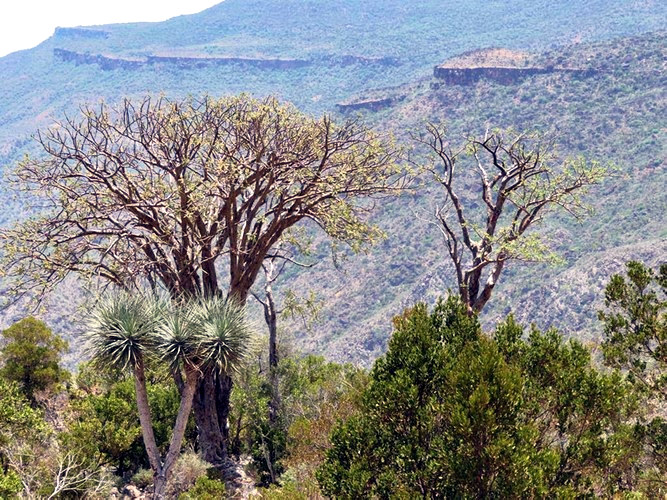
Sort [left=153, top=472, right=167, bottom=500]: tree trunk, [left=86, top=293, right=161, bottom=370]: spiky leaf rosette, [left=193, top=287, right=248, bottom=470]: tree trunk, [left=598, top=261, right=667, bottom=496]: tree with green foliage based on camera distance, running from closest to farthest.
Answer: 1. [left=598, top=261, right=667, bottom=496]: tree with green foliage
2. [left=86, top=293, right=161, bottom=370]: spiky leaf rosette
3. [left=153, top=472, right=167, bottom=500]: tree trunk
4. [left=193, top=287, right=248, bottom=470]: tree trunk

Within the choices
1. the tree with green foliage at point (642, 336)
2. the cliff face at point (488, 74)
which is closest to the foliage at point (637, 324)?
the tree with green foliage at point (642, 336)

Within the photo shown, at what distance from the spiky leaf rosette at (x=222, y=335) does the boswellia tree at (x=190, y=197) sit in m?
1.65

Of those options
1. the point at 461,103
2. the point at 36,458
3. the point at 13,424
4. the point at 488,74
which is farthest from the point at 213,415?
the point at 488,74

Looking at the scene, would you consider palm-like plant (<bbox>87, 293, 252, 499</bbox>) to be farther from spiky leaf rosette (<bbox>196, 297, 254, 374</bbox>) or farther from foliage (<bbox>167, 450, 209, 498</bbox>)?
foliage (<bbox>167, 450, 209, 498</bbox>)

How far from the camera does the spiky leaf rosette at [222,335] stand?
12.7 m

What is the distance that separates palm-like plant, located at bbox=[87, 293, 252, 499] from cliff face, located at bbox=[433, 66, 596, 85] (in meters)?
78.9

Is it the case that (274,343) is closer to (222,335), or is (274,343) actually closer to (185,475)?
(185,475)

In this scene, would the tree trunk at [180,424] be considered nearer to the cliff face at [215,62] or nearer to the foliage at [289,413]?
the foliage at [289,413]

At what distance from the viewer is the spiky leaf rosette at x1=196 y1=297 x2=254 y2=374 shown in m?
12.7

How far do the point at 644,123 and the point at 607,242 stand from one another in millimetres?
21557

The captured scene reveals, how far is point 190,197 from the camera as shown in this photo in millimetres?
13969

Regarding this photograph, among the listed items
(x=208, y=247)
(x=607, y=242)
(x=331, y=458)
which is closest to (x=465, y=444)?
(x=331, y=458)

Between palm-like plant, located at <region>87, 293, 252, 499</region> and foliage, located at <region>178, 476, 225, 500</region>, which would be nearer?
palm-like plant, located at <region>87, 293, 252, 499</region>

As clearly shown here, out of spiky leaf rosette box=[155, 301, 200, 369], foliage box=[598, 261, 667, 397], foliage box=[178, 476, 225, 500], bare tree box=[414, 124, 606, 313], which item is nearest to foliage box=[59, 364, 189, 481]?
foliage box=[178, 476, 225, 500]
